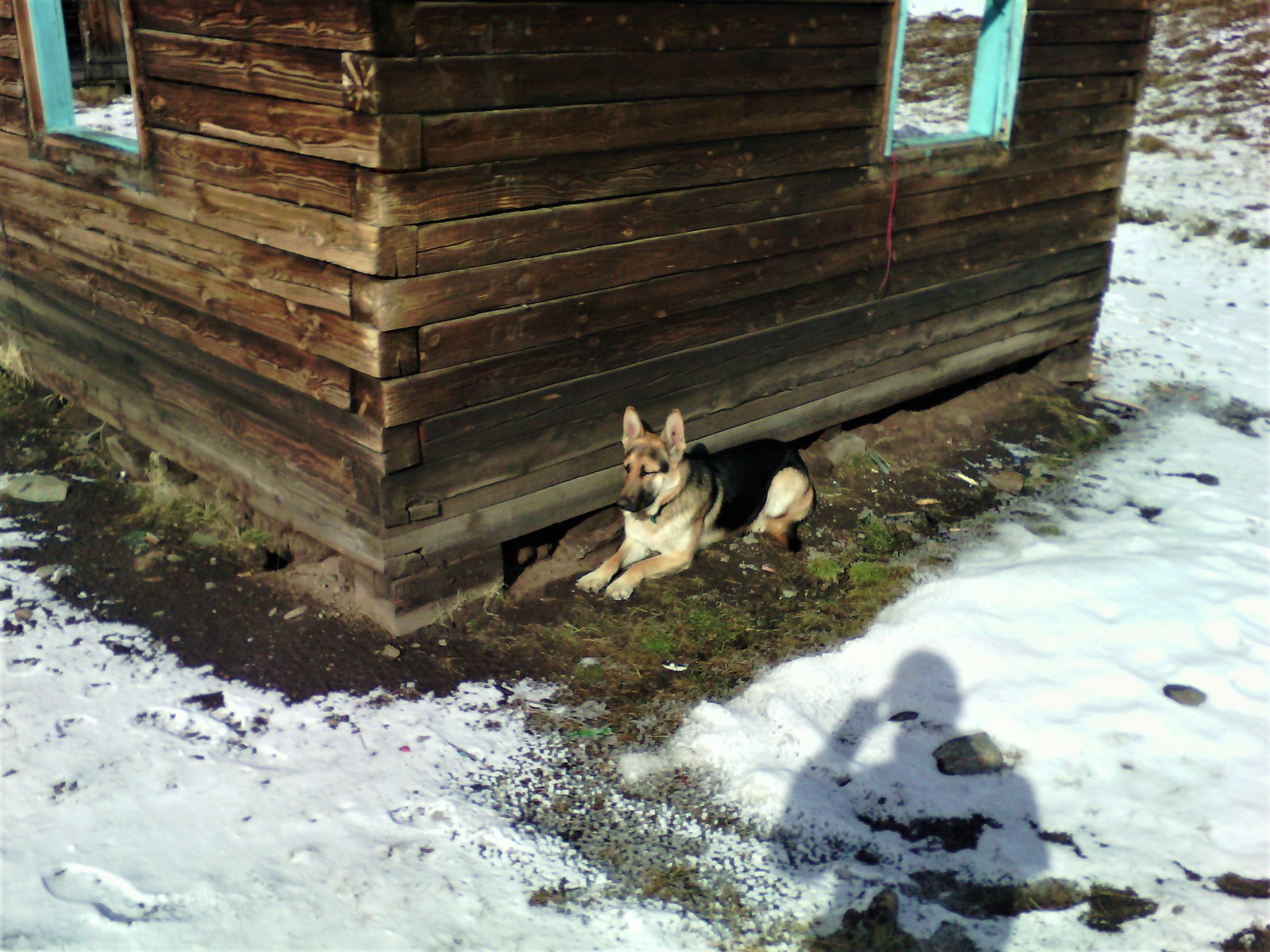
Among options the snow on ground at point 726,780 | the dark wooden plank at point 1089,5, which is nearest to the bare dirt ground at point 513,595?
the snow on ground at point 726,780

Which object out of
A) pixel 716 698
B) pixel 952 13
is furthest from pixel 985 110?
pixel 952 13

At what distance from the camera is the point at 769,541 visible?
22.5ft

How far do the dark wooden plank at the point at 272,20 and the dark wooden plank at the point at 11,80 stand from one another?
5.87 ft

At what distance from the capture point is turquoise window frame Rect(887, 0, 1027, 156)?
7.32 metres

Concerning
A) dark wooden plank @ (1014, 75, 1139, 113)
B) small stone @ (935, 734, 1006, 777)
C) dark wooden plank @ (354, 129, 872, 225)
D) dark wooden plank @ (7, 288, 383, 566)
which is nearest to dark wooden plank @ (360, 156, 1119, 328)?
dark wooden plank @ (354, 129, 872, 225)

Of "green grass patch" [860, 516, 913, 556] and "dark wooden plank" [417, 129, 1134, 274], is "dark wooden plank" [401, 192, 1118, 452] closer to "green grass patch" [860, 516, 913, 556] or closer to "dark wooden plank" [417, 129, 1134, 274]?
"dark wooden plank" [417, 129, 1134, 274]

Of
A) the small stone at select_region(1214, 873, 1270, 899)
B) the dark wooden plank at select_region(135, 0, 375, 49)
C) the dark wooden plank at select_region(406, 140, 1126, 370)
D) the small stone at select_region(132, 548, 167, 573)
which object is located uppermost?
the dark wooden plank at select_region(135, 0, 375, 49)

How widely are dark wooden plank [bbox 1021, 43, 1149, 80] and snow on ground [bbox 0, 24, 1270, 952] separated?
3.53 meters

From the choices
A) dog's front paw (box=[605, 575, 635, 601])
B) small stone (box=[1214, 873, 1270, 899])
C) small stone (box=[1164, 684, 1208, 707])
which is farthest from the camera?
dog's front paw (box=[605, 575, 635, 601])

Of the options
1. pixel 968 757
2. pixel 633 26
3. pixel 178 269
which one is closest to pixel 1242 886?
pixel 968 757

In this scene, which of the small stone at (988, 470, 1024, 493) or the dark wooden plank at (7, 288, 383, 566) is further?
the small stone at (988, 470, 1024, 493)

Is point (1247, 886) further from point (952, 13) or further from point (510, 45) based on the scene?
point (952, 13)

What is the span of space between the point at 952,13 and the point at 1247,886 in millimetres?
22168

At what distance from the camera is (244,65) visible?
16.1 feet
